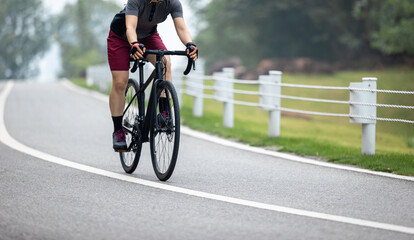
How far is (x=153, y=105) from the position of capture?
6.55 meters

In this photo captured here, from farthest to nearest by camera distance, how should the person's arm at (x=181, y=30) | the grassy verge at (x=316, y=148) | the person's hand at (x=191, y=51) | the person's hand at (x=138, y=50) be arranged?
the grassy verge at (x=316, y=148)
the person's arm at (x=181, y=30)
the person's hand at (x=191, y=51)
the person's hand at (x=138, y=50)

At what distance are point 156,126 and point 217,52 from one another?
6295 centimetres

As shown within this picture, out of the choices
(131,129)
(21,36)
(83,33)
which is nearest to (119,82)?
(131,129)

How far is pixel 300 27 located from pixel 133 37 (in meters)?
49.1

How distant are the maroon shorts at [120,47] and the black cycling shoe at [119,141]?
719 mm

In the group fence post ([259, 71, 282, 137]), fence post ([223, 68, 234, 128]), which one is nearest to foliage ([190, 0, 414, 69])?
fence post ([223, 68, 234, 128])

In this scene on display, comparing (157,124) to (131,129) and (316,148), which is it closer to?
(131,129)

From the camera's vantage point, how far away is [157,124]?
21.2ft

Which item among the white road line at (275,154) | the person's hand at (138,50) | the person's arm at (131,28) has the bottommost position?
the white road line at (275,154)

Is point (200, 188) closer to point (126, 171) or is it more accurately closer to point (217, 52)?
point (126, 171)

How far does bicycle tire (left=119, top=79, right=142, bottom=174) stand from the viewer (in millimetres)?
6993

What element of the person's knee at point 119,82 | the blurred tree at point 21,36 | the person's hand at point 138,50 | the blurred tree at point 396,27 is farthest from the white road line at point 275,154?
the blurred tree at point 21,36

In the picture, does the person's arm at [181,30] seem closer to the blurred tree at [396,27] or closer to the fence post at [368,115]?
the fence post at [368,115]

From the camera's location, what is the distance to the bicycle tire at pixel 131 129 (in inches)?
275
